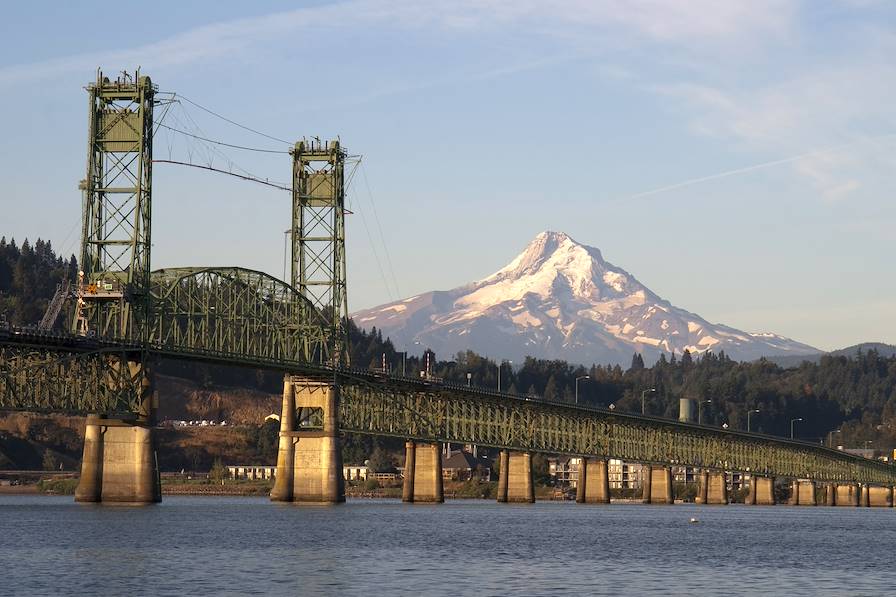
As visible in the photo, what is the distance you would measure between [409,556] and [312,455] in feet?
268

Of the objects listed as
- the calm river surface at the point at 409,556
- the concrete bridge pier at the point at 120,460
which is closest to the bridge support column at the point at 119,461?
the concrete bridge pier at the point at 120,460

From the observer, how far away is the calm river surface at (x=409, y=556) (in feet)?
264

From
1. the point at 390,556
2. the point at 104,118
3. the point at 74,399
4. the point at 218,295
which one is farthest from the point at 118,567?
the point at 218,295

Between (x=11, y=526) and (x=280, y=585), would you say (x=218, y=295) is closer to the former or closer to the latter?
(x=11, y=526)

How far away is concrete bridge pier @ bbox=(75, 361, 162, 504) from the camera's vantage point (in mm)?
149625

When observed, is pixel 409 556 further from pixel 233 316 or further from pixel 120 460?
pixel 233 316

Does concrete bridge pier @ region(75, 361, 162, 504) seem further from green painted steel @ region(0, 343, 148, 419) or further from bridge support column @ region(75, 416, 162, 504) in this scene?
green painted steel @ region(0, 343, 148, 419)

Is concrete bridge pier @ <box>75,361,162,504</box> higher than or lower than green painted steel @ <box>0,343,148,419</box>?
lower

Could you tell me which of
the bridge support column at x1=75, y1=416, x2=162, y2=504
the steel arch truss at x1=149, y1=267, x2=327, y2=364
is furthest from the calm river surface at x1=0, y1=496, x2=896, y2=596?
the steel arch truss at x1=149, y1=267, x2=327, y2=364

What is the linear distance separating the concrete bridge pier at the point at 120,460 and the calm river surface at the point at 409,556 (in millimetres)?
2799

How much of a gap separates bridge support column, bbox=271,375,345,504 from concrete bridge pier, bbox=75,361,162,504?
104 ft

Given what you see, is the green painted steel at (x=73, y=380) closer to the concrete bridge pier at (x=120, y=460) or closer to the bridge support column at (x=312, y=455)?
the concrete bridge pier at (x=120, y=460)

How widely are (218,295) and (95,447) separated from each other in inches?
1320

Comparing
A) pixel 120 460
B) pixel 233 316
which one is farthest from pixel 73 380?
pixel 233 316
